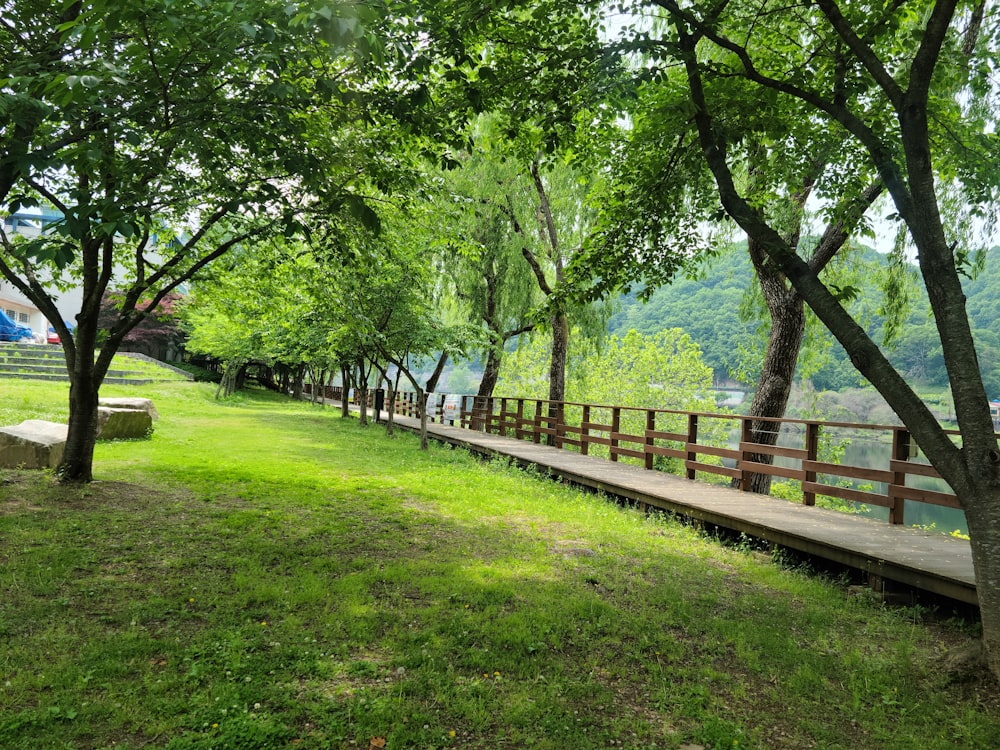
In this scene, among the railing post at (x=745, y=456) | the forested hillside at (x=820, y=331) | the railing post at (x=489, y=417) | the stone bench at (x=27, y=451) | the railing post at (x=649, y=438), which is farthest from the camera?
the railing post at (x=489, y=417)

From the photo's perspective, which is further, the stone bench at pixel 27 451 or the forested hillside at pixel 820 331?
the forested hillside at pixel 820 331

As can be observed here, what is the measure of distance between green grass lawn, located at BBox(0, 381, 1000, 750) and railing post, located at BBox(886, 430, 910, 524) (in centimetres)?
155

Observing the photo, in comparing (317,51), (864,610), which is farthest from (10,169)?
(864,610)

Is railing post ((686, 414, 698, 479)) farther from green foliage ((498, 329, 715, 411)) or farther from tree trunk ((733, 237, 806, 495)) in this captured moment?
green foliage ((498, 329, 715, 411))

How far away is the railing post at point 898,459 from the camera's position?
20.5 ft

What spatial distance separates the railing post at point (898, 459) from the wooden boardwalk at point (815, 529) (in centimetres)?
14

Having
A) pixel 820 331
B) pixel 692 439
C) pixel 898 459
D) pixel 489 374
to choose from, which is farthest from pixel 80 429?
pixel 489 374

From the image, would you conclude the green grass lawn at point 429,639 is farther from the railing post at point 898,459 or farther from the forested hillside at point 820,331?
the forested hillside at point 820,331

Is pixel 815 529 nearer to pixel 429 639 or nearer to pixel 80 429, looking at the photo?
pixel 429 639

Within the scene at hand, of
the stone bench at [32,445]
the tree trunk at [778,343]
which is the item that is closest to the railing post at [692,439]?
the tree trunk at [778,343]

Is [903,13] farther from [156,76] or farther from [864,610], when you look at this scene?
[156,76]

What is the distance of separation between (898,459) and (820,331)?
7357 mm

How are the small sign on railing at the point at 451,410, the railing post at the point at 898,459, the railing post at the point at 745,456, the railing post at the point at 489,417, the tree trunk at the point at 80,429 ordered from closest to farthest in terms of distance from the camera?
the railing post at the point at 898,459 → the tree trunk at the point at 80,429 → the railing post at the point at 745,456 → the railing post at the point at 489,417 → the small sign on railing at the point at 451,410

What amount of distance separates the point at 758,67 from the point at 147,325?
42.3 meters
